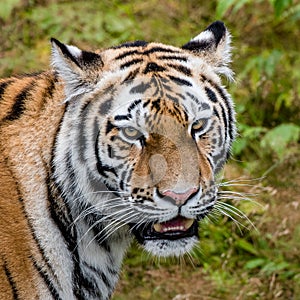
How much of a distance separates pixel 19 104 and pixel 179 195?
2.75 ft

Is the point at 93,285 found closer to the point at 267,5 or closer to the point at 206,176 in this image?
the point at 206,176

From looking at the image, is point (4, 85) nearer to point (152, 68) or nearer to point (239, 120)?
point (152, 68)

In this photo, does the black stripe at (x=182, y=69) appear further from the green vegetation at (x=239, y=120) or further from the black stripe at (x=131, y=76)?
the green vegetation at (x=239, y=120)

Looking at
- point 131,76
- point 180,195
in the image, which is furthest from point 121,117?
point 180,195

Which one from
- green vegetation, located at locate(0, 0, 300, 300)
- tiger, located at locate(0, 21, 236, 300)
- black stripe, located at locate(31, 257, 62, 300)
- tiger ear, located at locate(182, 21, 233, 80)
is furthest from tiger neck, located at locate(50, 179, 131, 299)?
green vegetation, located at locate(0, 0, 300, 300)

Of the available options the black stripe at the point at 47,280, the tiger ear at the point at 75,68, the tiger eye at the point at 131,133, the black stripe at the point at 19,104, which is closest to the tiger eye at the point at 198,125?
the tiger eye at the point at 131,133

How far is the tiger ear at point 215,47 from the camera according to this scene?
354cm

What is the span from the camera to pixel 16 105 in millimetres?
3443

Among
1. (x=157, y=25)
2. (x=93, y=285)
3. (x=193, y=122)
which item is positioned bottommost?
(x=93, y=285)

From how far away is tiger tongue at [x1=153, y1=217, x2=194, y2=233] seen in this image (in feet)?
10.9

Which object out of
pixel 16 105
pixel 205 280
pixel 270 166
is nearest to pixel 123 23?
pixel 270 166

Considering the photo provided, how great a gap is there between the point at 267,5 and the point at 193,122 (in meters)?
4.29

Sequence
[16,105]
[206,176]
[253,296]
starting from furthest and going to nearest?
[253,296] < [16,105] < [206,176]

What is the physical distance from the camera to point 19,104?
3438 mm
